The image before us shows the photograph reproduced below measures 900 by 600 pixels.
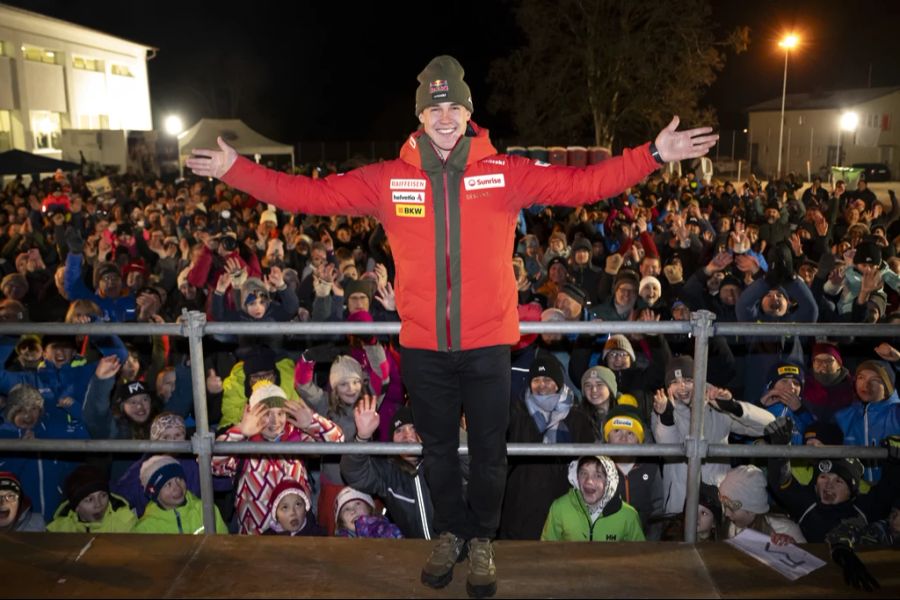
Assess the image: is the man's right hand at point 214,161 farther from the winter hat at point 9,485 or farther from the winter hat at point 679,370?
the winter hat at point 679,370

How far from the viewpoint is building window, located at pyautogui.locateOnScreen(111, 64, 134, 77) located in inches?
1854

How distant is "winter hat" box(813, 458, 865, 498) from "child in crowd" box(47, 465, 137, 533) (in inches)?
155

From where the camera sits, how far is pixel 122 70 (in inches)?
1893

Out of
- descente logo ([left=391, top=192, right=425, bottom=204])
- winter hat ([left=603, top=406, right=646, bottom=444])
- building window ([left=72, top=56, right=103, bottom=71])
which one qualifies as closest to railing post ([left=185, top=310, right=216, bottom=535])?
descente logo ([left=391, top=192, right=425, bottom=204])

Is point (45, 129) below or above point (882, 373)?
above

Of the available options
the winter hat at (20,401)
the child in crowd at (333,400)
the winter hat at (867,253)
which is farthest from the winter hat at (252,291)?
the winter hat at (867,253)

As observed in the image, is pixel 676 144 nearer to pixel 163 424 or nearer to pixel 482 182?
pixel 482 182

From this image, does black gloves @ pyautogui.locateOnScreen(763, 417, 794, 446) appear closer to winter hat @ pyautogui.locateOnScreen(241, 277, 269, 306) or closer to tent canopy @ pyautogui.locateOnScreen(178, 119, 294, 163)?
winter hat @ pyautogui.locateOnScreen(241, 277, 269, 306)

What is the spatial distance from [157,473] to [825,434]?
407 cm

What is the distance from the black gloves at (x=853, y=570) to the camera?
9.99 ft

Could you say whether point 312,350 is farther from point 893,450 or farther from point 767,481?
point 893,450

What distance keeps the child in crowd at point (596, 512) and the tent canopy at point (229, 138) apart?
27483 millimetres

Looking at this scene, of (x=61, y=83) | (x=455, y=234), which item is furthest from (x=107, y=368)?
(x=61, y=83)

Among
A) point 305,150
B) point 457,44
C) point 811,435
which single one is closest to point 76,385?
point 811,435
